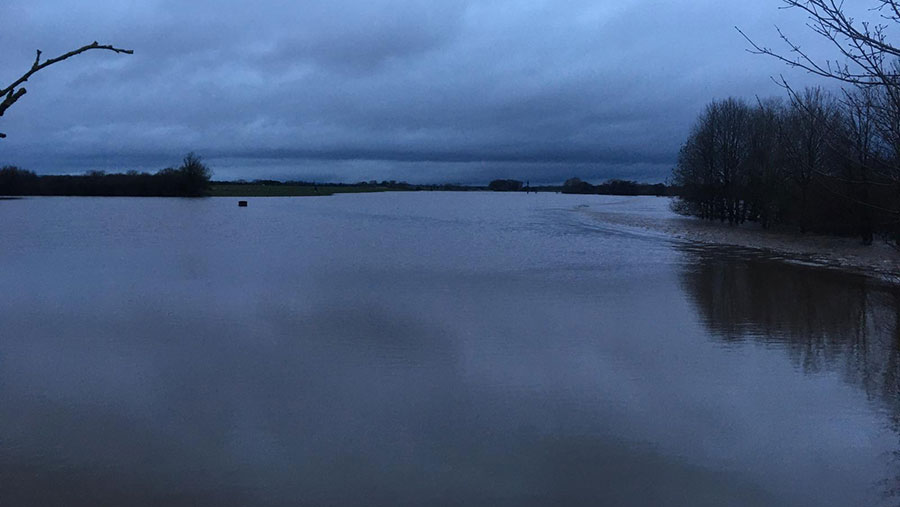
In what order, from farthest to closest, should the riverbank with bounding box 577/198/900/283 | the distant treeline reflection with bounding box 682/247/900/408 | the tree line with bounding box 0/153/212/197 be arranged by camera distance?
the tree line with bounding box 0/153/212/197 → the riverbank with bounding box 577/198/900/283 → the distant treeline reflection with bounding box 682/247/900/408

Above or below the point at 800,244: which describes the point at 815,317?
below

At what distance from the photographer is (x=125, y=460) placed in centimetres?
595

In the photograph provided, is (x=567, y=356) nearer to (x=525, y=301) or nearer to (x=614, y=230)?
(x=525, y=301)

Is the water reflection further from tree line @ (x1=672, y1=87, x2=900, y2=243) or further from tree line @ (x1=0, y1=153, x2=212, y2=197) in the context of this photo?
tree line @ (x1=0, y1=153, x2=212, y2=197)

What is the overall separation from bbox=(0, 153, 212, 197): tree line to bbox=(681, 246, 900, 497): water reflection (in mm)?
98175

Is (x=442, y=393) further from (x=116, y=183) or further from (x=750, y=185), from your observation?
(x=116, y=183)

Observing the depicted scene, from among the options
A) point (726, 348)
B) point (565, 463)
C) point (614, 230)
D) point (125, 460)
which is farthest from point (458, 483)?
point (614, 230)

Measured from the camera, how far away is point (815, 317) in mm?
12469

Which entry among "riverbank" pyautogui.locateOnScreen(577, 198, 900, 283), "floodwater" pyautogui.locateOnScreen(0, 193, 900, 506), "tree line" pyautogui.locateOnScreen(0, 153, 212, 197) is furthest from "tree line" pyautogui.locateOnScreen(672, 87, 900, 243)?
"tree line" pyautogui.locateOnScreen(0, 153, 212, 197)

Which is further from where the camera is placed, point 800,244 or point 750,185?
point 750,185

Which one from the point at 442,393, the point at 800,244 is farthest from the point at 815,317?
the point at 800,244

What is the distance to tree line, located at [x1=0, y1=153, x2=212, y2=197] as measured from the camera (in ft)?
351

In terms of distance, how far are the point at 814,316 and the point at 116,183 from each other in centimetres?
11518

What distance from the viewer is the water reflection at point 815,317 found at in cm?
879
